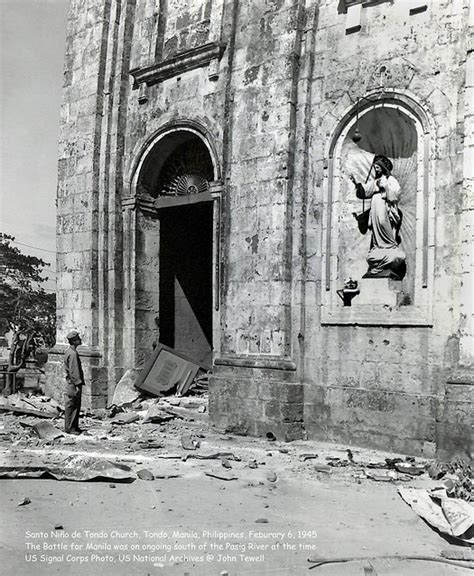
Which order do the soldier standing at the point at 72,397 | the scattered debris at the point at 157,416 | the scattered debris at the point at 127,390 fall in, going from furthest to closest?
the scattered debris at the point at 127,390
the scattered debris at the point at 157,416
the soldier standing at the point at 72,397

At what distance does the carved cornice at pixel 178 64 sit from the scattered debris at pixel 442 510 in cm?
756

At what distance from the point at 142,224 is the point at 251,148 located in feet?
10.7

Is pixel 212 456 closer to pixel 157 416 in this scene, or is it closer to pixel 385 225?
pixel 157 416

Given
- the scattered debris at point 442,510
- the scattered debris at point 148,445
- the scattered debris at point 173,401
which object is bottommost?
the scattered debris at point 148,445

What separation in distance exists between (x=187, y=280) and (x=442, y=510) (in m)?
8.27

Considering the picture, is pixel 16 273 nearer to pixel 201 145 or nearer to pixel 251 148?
pixel 201 145

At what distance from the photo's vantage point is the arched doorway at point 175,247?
12.2 metres

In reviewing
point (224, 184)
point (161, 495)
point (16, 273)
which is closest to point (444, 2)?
point (224, 184)

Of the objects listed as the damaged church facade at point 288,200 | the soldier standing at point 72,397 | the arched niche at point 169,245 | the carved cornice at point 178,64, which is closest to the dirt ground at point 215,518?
the soldier standing at point 72,397

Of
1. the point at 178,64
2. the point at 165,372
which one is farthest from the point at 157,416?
the point at 178,64

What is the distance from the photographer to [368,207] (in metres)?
9.31

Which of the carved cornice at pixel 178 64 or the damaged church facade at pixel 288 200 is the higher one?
the carved cornice at pixel 178 64

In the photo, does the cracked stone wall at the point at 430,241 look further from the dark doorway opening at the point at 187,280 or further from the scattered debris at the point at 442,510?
the dark doorway opening at the point at 187,280

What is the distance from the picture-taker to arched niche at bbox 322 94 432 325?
8.59m
